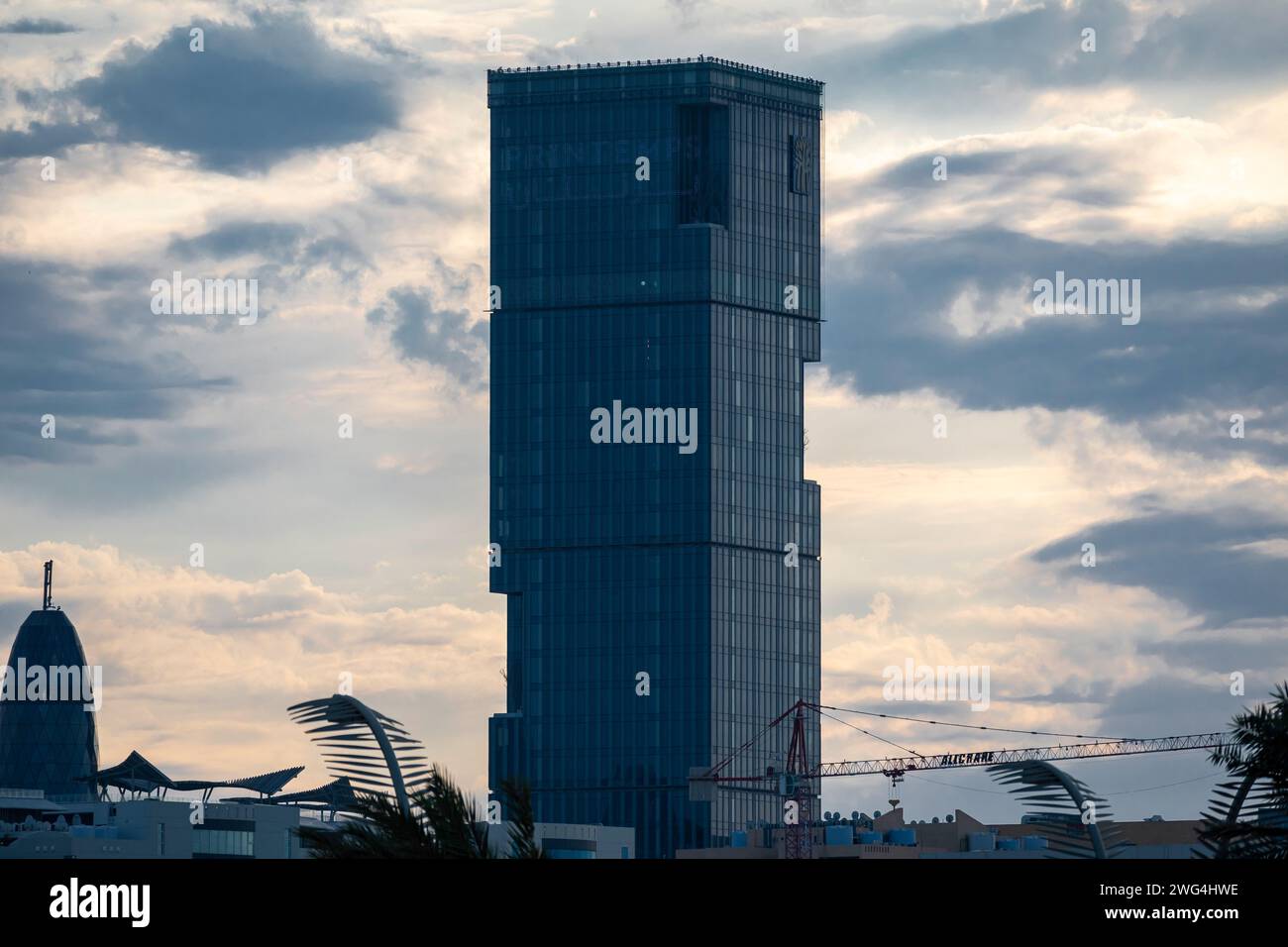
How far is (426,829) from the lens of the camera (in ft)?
146

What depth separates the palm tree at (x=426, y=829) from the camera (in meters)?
42.7

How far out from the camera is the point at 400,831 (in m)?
42.9

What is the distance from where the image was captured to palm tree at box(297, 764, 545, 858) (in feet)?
140
